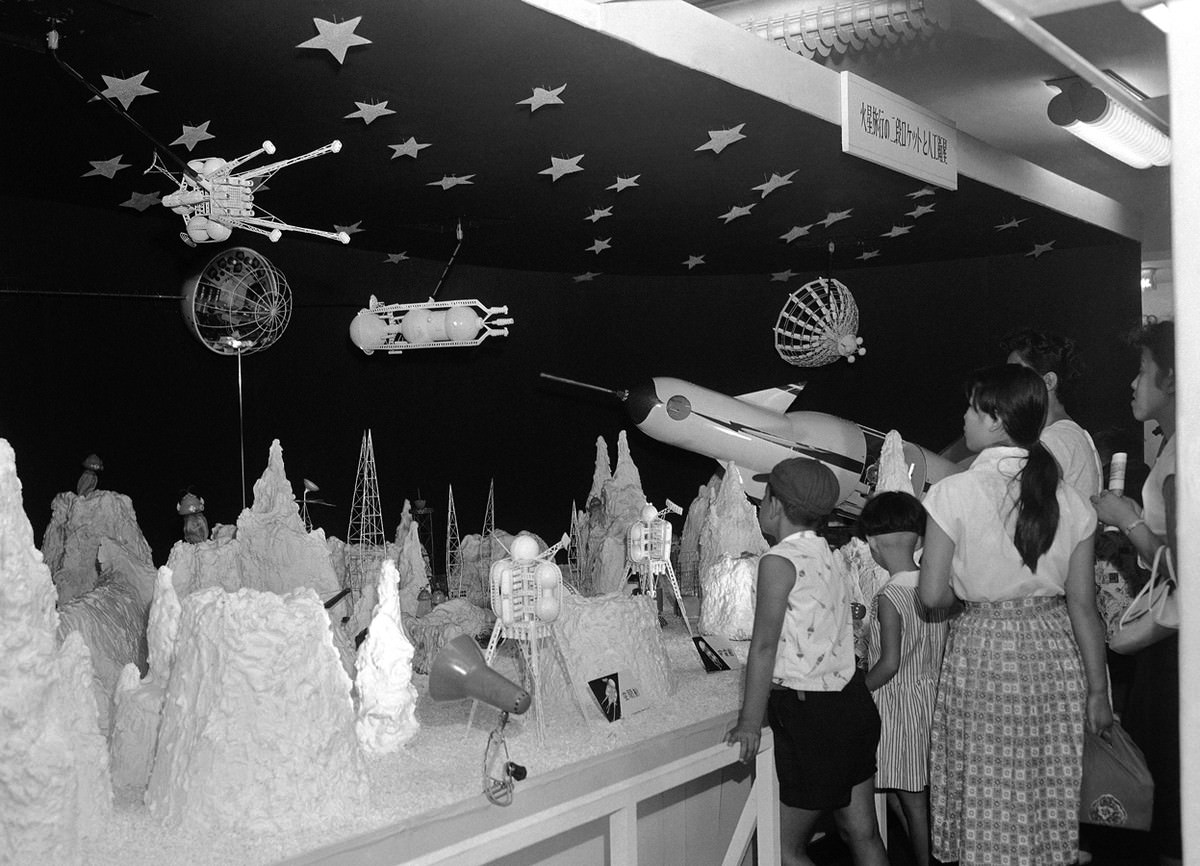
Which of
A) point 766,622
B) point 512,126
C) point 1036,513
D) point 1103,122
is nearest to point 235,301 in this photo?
point 512,126

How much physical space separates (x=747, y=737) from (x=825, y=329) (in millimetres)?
4653

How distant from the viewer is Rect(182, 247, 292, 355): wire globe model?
4.84 m

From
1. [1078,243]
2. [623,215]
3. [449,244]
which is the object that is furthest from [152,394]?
[1078,243]

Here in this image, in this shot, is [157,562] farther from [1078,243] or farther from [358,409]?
[1078,243]

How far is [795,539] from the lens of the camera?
2.92m

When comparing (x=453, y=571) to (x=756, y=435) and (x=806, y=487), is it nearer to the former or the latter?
(x=756, y=435)

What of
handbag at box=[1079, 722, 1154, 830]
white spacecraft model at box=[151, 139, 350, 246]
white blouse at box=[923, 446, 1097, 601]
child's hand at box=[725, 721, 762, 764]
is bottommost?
handbag at box=[1079, 722, 1154, 830]

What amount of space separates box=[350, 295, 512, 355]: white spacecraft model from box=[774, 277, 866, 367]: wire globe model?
8.28 ft

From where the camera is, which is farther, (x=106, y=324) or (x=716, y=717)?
(x=106, y=324)

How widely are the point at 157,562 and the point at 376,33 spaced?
130 inches

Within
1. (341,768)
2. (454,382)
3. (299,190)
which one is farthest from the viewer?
(454,382)

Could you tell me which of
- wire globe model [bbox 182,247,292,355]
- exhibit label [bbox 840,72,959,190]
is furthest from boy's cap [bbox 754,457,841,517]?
wire globe model [bbox 182,247,292,355]

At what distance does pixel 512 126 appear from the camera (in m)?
3.98

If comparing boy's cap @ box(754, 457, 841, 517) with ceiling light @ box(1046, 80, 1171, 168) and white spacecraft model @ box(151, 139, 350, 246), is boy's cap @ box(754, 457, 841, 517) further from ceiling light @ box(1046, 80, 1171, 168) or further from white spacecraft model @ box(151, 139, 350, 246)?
ceiling light @ box(1046, 80, 1171, 168)
